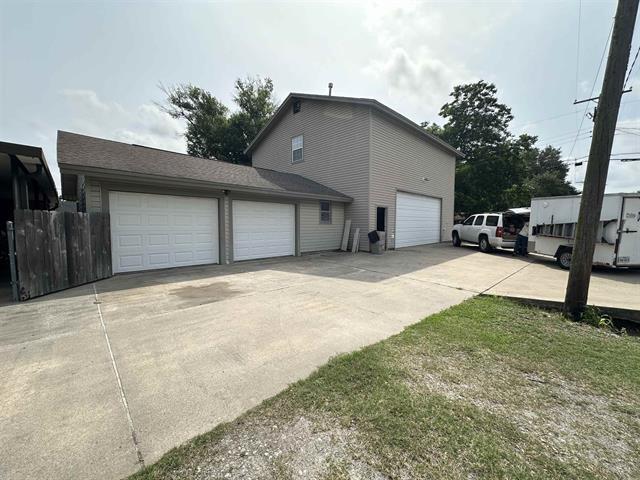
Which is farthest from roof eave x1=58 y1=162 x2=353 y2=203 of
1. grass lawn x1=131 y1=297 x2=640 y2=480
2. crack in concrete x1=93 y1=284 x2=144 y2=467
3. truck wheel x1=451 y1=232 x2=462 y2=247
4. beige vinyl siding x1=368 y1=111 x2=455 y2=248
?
truck wheel x1=451 y1=232 x2=462 y2=247

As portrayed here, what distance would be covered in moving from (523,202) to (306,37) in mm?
25539

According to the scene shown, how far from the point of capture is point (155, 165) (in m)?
8.28

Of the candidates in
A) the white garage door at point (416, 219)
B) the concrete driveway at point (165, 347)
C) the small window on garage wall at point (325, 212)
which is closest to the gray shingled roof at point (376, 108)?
the white garage door at point (416, 219)

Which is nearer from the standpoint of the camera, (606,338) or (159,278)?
(606,338)

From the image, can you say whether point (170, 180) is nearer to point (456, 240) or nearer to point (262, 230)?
point (262, 230)

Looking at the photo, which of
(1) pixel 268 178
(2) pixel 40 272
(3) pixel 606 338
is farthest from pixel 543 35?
(2) pixel 40 272

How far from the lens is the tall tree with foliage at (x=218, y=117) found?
2361 centimetres

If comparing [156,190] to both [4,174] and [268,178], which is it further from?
[4,174]

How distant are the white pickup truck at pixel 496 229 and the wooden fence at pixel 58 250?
14485 mm

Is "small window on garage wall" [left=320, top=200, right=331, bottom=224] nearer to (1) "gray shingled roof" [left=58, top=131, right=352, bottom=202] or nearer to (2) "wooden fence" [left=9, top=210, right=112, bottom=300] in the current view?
(1) "gray shingled roof" [left=58, top=131, right=352, bottom=202]

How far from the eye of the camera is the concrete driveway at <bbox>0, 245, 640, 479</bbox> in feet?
6.32

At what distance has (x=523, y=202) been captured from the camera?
1000 inches

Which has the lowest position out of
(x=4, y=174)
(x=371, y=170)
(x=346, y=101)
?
(x=4, y=174)

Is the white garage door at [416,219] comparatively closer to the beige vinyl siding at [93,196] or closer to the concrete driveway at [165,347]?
the concrete driveway at [165,347]
